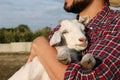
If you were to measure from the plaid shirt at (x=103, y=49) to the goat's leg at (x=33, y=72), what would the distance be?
7.1 inches

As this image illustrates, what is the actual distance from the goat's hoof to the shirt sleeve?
6 centimetres

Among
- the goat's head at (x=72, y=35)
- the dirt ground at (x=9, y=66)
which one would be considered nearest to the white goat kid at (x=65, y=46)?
the goat's head at (x=72, y=35)

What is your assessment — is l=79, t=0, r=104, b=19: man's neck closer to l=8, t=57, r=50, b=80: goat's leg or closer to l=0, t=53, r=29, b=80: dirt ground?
l=8, t=57, r=50, b=80: goat's leg

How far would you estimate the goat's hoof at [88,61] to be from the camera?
2.36m

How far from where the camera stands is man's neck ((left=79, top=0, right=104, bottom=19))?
118 inches

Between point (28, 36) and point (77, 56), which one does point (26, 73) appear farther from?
point (28, 36)

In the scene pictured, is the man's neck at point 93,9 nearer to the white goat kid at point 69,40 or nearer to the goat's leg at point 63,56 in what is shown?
the white goat kid at point 69,40

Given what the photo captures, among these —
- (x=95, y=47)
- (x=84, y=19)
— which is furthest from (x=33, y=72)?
(x=84, y=19)

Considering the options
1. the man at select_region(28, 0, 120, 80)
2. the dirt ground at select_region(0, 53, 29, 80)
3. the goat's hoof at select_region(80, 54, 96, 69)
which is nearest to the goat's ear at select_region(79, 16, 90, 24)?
the man at select_region(28, 0, 120, 80)

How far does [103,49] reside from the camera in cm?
260

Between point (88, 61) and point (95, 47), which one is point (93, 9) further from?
point (88, 61)

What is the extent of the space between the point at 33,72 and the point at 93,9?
0.62m

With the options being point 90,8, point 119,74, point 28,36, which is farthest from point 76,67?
point 28,36

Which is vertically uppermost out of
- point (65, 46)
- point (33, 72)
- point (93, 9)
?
point (93, 9)
